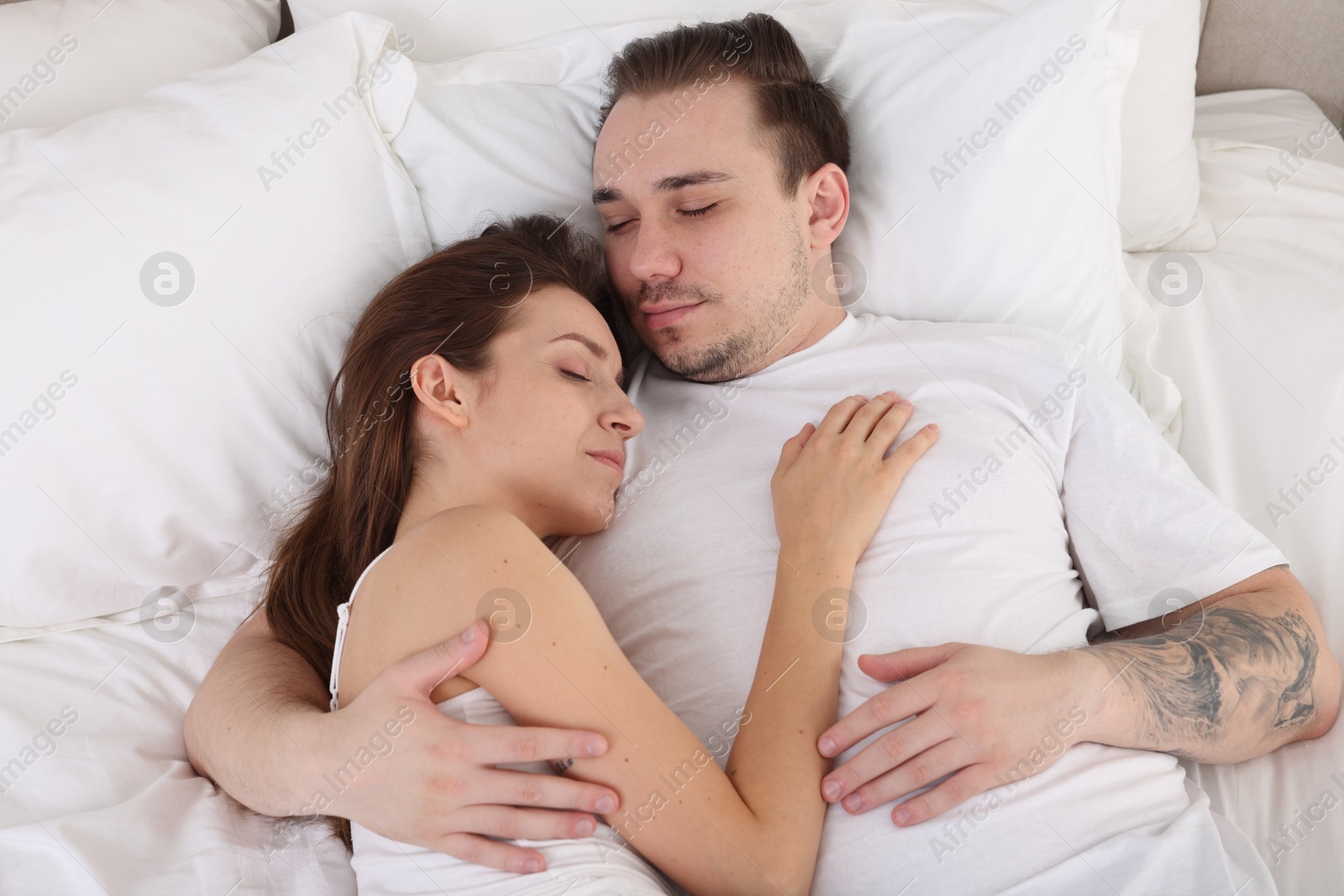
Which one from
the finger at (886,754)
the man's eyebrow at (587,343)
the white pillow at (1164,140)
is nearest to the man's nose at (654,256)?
the man's eyebrow at (587,343)

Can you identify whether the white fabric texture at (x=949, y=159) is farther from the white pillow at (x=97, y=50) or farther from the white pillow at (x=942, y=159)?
the white pillow at (x=97, y=50)

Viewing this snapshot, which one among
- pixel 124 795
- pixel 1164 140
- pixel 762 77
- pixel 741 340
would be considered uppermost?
pixel 762 77

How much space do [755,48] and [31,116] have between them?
4.32 ft

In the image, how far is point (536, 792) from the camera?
1080 mm

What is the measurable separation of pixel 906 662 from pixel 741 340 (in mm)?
664

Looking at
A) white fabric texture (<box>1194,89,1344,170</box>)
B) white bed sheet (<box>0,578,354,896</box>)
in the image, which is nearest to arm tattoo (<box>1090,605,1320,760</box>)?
white bed sheet (<box>0,578,354,896</box>)

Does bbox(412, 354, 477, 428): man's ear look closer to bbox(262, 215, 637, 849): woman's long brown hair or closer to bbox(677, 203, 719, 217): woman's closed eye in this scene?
bbox(262, 215, 637, 849): woman's long brown hair

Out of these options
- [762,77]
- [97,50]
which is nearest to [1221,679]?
[762,77]

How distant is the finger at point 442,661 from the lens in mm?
1087

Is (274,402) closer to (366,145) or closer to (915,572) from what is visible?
(366,145)

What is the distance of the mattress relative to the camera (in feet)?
3.99

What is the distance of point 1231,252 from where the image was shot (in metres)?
2.07

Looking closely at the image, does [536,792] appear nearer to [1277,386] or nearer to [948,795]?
[948,795]

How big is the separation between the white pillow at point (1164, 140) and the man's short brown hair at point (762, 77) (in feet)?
2.33
